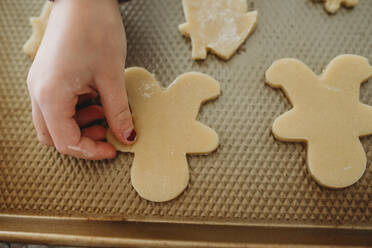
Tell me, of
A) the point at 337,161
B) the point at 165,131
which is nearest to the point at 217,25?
the point at 165,131

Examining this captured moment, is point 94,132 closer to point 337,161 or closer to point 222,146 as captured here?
point 222,146

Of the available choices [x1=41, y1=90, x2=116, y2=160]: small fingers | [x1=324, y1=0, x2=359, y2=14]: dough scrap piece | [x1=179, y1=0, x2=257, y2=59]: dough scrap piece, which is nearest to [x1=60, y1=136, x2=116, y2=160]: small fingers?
[x1=41, y1=90, x2=116, y2=160]: small fingers

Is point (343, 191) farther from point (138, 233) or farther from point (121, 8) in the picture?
point (121, 8)

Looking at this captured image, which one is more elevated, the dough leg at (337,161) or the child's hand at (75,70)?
the child's hand at (75,70)

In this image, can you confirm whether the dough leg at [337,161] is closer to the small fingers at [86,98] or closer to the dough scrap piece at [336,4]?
the dough scrap piece at [336,4]

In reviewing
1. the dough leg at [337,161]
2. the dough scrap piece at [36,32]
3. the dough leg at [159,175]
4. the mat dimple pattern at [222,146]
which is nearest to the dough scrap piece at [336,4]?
the mat dimple pattern at [222,146]

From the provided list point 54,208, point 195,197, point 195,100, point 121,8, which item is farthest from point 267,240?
point 121,8

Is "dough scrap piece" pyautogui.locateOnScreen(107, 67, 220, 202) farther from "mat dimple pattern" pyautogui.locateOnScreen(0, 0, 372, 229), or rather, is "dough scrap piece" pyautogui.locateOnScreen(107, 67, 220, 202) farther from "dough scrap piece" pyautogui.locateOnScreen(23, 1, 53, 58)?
"dough scrap piece" pyautogui.locateOnScreen(23, 1, 53, 58)
